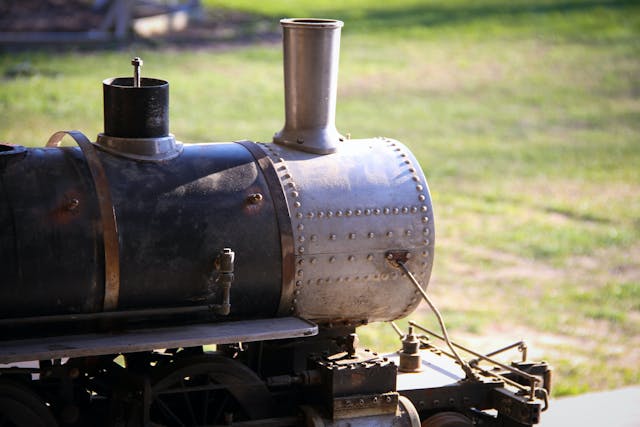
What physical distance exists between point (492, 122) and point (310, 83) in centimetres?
1226

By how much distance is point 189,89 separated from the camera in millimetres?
18781

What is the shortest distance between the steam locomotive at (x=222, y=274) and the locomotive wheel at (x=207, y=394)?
1cm

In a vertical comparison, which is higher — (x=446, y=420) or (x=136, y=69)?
(x=136, y=69)

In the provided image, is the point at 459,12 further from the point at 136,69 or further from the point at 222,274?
the point at 222,274

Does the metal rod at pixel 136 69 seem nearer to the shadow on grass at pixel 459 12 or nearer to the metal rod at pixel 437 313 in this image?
the metal rod at pixel 437 313

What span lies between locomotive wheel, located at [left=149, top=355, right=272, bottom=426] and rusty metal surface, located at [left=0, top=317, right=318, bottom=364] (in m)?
0.24

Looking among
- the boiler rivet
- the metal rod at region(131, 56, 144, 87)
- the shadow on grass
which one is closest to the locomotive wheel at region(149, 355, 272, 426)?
the boiler rivet

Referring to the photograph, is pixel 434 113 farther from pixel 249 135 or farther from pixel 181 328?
pixel 181 328

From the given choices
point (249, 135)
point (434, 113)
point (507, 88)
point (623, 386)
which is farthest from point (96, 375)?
point (507, 88)

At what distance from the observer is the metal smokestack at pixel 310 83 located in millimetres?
6148

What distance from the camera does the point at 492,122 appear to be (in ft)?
59.5

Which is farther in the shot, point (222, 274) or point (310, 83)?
point (310, 83)

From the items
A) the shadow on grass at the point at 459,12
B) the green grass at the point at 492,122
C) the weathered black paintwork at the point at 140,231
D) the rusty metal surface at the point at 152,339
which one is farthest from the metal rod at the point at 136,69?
the shadow on grass at the point at 459,12

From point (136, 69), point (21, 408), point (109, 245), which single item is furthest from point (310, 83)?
point (21, 408)
